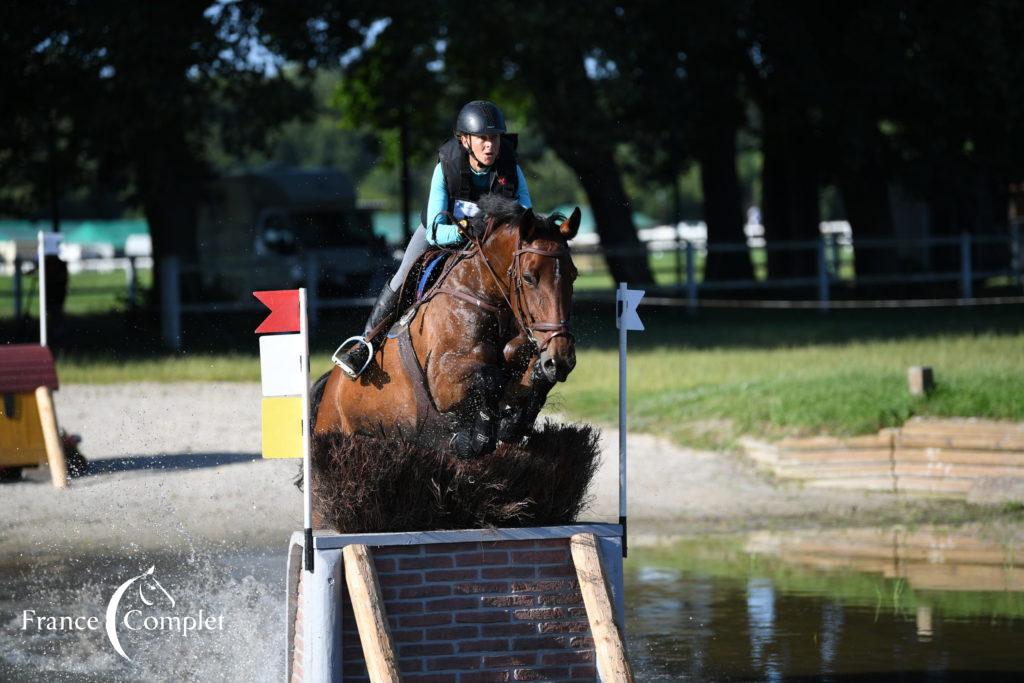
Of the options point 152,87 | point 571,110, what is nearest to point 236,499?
point 152,87

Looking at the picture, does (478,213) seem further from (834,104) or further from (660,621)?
(834,104)

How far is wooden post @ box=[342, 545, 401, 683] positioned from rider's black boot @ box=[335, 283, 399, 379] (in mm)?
1390

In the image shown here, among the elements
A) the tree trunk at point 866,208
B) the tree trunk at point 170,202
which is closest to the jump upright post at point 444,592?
the tree trunk at point 170,202

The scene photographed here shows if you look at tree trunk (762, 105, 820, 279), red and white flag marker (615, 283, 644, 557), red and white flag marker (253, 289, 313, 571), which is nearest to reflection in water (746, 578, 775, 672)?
red and white flag marker (615, 283, 644, 557)

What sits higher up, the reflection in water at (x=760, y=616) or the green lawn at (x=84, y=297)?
the green lawn at (x=84, y=297)

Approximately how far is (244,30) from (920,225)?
26.3 meters

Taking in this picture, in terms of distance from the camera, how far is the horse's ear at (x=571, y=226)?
630cm

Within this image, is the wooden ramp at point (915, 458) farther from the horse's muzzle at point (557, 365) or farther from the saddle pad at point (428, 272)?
the horse's muzzle at point (557, 365)

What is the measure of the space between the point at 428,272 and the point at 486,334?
0.60m

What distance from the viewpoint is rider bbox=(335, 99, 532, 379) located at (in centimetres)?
674

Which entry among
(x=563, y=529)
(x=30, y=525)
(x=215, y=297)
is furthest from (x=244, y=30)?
(x=563, y=529)

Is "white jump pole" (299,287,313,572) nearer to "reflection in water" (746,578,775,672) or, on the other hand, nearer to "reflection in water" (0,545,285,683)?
"reflection in water" (0,545,285,683)

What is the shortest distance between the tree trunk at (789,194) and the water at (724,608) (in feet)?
64.9

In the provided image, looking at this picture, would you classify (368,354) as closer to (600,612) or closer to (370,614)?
(370,614)
